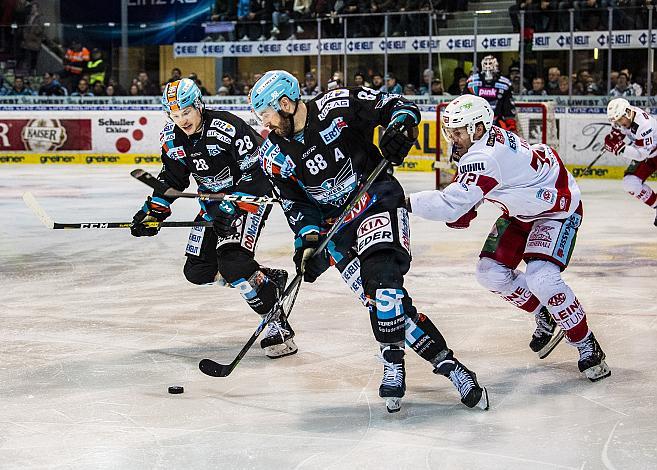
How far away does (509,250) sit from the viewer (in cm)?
442

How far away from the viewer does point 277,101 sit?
150 inches

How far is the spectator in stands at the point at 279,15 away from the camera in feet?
47.9

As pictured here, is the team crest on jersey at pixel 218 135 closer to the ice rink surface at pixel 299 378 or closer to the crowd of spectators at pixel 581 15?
the ice rink surface at pixel 299 378

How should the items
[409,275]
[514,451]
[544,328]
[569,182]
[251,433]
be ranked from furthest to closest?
[409,275] < [544,328] < [569,182] < [251,433] < [514,451]

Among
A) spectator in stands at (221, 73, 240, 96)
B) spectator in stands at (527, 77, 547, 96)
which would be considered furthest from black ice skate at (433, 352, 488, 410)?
spectator in stands at (221, 73, 240, 96)

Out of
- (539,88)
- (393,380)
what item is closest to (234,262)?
(393,380)

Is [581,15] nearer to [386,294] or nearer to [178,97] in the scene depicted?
[178,97]

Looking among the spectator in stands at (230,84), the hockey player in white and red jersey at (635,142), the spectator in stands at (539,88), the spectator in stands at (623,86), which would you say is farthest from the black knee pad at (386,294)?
the spectator in stands at (230,84)

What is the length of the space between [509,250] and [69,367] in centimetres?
201

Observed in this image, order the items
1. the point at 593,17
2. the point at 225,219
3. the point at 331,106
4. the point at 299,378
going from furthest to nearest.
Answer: the point at 593,17, the point at 225,219, the point at 299,378, the point at 331,106

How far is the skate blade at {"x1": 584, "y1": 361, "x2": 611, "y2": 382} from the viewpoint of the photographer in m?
4.23

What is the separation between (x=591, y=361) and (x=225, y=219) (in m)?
1.68

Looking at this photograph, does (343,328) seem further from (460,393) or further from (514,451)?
(514,451)

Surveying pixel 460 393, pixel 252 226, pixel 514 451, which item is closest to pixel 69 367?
pixel 252 226
